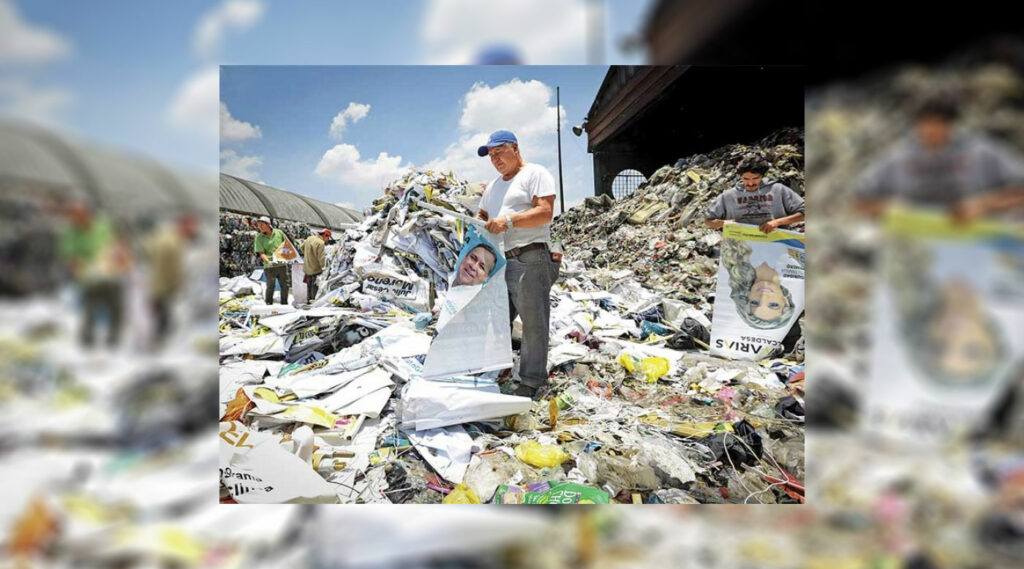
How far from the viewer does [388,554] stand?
69cm

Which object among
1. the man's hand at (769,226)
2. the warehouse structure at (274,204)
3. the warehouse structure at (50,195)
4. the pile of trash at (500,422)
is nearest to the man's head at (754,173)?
the man's hand at (769,226)

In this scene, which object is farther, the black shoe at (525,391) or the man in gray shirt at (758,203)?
the man in gray shirt at (758,203)

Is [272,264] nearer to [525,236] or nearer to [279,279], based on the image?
[279,279]

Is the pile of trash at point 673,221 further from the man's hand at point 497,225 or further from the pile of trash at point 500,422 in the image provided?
the pile of trash at point 500,422

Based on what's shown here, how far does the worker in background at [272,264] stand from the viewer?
4570 millimetres

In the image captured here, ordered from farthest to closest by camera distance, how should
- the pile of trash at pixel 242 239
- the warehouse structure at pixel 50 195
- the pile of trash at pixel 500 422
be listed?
the pile of trash at pixel 242 239
the pile of trash at pixel 500 422
the warehouse structure at pixel 50 195

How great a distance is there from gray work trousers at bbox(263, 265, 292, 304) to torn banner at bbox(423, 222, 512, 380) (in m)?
3.39

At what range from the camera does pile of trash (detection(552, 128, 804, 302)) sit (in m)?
2.34

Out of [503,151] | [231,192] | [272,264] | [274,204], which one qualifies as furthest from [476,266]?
[272,264]

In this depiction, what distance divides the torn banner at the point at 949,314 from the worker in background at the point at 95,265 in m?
1.39

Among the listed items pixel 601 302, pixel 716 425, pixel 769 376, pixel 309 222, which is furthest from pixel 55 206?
Answer: pixel 309 222

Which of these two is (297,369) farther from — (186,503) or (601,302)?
(601,302)

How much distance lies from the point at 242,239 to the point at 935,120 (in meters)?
5.22

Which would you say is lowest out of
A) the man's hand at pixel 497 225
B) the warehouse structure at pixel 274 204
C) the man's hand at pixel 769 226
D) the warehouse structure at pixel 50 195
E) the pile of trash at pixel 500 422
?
the pile of trash at pixel 500 422
